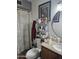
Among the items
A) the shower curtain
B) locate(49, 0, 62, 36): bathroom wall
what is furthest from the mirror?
the shower curtain

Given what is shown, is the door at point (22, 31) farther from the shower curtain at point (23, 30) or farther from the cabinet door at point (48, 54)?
the cabinet door at point (48, 54)

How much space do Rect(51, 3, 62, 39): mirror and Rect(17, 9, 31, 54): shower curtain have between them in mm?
1631

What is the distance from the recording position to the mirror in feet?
8.08

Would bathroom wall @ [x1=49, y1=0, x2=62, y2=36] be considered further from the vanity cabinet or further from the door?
the door

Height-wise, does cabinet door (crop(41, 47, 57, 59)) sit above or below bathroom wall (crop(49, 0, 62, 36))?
below

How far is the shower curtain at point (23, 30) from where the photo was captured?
404 cm

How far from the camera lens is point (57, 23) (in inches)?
100

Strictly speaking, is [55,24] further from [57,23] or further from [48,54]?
[48,54]

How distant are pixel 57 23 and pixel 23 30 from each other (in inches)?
79.6

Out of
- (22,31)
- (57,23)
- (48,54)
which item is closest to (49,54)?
(48,54)

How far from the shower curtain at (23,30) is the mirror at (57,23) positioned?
5.35 ft
